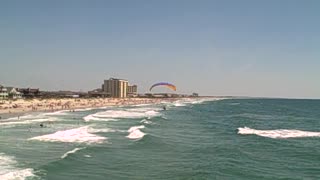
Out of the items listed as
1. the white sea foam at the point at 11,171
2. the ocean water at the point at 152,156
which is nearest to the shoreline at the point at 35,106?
the ocean water at the point at 152,156

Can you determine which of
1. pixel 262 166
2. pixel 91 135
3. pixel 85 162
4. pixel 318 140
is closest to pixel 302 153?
pixel 262 166

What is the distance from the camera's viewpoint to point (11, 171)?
77.2 feet

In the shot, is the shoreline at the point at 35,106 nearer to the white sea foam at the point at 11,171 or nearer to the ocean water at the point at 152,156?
the ocean water at the point at 152,156

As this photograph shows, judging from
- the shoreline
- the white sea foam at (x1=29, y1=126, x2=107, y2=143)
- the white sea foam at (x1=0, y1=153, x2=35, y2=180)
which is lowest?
the white sea foam at (x1=0, y1=153, x2=35, y2=180)

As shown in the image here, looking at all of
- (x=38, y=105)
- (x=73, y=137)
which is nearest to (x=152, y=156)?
(x=73, y=137)

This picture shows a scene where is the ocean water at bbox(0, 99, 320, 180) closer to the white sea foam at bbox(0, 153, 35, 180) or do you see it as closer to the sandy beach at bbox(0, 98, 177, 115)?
the white sea foam at bbox(0, 153, 35, 180)

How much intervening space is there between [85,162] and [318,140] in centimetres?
2454

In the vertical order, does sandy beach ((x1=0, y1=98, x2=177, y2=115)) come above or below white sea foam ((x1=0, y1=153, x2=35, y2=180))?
above

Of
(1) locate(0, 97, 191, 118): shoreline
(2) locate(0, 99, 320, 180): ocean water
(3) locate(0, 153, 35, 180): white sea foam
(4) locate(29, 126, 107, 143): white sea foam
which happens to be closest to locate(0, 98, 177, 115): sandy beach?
(1) locate(0, 97, 191, 118): shoreline

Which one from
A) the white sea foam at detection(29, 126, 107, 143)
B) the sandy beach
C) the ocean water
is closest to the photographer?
the ocean water

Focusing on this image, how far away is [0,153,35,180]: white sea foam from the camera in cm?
2201

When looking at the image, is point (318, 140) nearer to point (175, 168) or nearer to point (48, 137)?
point (175, 168)

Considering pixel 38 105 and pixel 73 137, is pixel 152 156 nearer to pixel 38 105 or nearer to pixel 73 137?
pixel 73 137

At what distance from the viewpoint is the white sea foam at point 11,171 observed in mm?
22013
